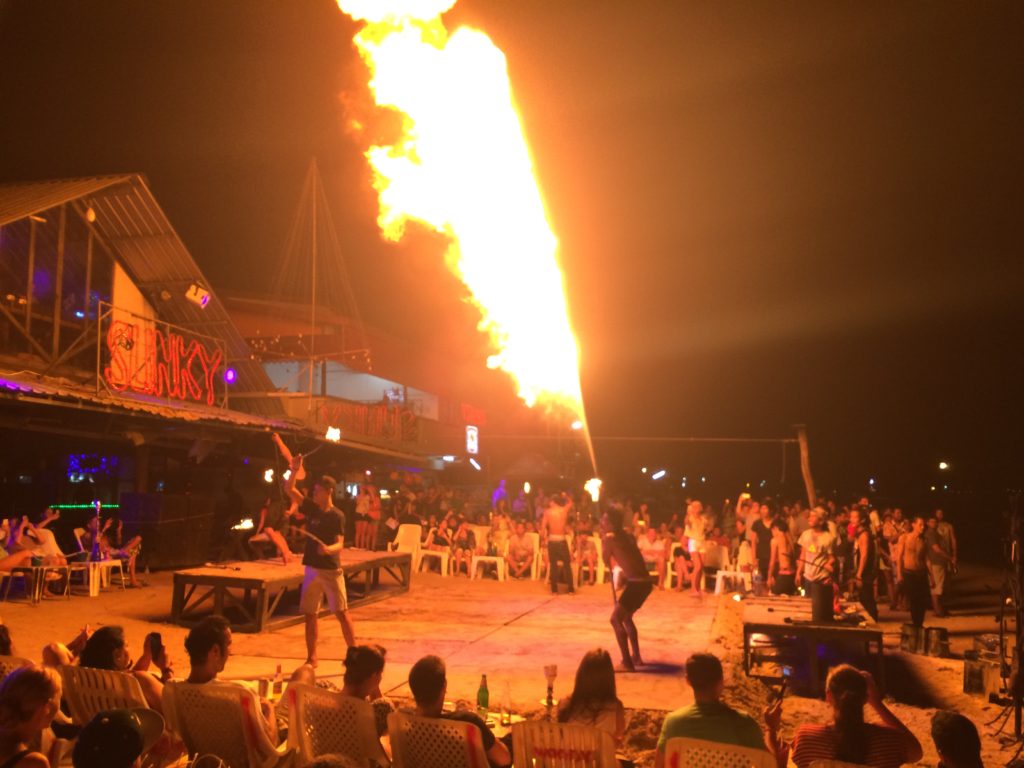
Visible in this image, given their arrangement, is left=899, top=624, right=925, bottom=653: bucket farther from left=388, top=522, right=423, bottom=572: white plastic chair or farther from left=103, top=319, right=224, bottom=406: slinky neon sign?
left=103, top=319, right=224, bottom=406: slinky neon sign

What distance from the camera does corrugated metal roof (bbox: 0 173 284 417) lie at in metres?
15.6

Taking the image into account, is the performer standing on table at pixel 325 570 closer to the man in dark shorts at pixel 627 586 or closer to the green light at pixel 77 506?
the man in dark shorts at pixel 627 586

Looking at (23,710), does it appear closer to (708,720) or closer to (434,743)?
(434,743)

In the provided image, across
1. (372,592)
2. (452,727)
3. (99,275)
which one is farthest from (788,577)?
(99,275)

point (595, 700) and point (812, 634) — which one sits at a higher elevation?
point (595, 700)

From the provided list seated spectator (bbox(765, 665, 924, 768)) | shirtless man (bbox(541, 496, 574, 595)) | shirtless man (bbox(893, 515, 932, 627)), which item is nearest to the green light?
shirtless man (bbox(541, 496, 574, 595))

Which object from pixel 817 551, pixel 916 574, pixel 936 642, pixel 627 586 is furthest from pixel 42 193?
pixel 936 642

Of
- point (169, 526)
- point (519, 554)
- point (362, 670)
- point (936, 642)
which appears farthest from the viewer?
point (519, 554)

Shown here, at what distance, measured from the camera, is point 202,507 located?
682 inches

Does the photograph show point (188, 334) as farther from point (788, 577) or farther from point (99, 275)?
point (788, 577)

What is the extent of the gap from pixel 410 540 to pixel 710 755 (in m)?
15.7

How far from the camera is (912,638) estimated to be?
10664 mm

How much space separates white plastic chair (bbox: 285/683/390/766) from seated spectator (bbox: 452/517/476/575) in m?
14.0

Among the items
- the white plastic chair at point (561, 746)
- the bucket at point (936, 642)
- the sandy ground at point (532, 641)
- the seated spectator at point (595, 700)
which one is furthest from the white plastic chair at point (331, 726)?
the bucket at point (936, 642)
